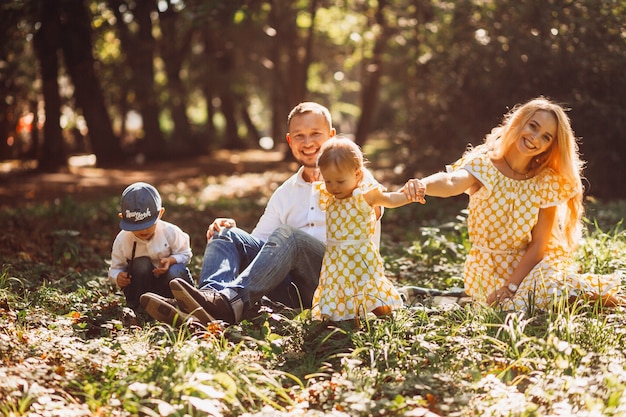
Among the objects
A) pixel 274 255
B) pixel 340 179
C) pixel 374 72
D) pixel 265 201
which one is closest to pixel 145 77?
pixel 374 72

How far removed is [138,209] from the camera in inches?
176

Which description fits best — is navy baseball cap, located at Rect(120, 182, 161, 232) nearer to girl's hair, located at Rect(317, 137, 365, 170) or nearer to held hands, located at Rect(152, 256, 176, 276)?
held hands, located at Rect(152, 256, 176, 276)

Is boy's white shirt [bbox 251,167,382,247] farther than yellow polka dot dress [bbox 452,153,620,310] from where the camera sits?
Yes

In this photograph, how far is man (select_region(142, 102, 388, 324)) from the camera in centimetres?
414

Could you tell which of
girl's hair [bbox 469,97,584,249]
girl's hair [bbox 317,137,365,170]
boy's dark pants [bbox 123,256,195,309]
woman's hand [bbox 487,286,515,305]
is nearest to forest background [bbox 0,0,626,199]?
girl's hair [bbox 469,97,584,249]

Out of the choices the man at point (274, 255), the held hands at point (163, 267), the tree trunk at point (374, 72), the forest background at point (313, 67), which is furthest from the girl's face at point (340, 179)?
the tree trunk at point (374, 72)

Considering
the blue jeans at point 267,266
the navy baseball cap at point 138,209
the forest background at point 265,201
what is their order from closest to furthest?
the forest background at point 265,201, the blue jeans at point 267,266, the navy baseball cap at point 138,209

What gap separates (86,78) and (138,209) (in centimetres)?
1356

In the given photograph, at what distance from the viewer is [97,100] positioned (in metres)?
17.4

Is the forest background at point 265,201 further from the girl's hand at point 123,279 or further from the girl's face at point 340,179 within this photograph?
the girl's face at point 340,179

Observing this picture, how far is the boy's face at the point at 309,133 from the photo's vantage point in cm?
470

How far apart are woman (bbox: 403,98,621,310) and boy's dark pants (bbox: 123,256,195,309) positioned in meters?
1.91

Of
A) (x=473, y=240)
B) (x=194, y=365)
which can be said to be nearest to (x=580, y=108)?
(x=473, y=240)

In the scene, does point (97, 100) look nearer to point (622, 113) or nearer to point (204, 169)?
point (204, 169)
